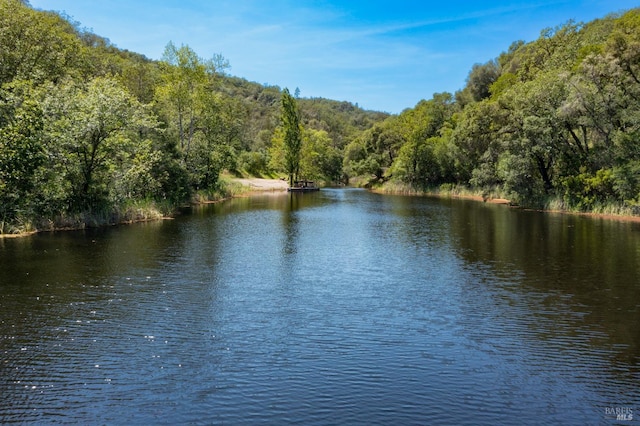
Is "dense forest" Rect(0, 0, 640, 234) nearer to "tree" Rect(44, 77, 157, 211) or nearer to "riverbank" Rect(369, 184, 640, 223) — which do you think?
"tree" Rect(44, 77, 157, 211)

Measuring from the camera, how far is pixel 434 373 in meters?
10.4

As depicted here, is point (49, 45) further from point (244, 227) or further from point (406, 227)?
point (406, 227)

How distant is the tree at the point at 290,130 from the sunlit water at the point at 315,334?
59392 millimetres

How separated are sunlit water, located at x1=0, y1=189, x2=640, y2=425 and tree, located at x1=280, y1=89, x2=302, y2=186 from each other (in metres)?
59.4

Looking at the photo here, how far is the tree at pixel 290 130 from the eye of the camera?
8150cm

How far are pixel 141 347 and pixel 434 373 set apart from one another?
752 cm

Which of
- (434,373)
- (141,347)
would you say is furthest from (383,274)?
(141,347)

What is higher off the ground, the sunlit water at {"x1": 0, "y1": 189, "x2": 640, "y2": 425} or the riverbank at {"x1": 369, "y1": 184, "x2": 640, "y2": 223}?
the riverbank at {"x1": 369, "y1": 184, "x2": 640, "y2": 223}

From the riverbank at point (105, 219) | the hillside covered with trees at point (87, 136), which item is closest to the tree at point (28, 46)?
the hillside covered with trees at point (87, 136)

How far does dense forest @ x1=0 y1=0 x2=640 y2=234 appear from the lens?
29406 millimetres

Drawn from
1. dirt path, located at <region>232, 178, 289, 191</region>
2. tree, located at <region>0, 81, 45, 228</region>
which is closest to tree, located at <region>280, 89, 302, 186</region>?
dirt path, located at <region>232, 178, 289, 191</region>

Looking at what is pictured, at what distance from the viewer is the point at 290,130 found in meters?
82.8

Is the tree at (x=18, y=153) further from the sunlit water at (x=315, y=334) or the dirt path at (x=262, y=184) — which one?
the dirt path at (x=262, y=184)

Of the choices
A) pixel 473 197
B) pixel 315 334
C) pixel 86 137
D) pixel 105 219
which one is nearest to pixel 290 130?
pixel 473 197
